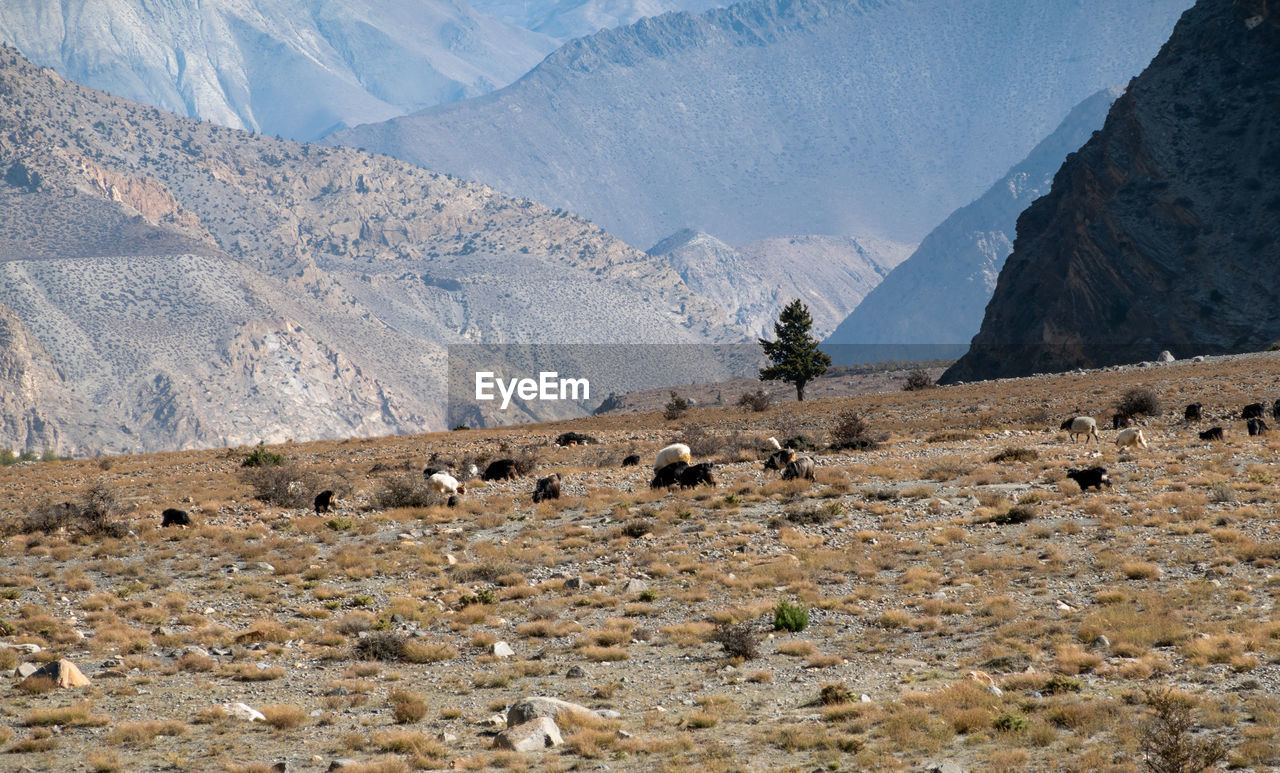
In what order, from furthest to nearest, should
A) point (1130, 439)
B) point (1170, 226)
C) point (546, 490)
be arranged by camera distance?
point (1170, 226), point (1130, 439), point (546, 490)

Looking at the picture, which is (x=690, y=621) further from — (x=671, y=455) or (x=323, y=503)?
(x=671, y=455)

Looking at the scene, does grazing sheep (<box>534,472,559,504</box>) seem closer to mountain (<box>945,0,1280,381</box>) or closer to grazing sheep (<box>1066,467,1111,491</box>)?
grazing sheep (<box>1066,467,1111,491</box>)

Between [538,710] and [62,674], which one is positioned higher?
[62,674]

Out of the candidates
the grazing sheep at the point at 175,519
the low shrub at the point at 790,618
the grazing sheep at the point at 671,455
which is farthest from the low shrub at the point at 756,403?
the low shrub at the point at 790,618

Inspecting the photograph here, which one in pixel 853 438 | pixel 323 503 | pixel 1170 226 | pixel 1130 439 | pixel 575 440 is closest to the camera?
pixel 323 503

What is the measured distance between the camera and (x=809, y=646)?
14.9 metres

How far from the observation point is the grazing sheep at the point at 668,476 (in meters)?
28.8

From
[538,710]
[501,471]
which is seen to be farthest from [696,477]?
[538,710]

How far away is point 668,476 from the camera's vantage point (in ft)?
95.0

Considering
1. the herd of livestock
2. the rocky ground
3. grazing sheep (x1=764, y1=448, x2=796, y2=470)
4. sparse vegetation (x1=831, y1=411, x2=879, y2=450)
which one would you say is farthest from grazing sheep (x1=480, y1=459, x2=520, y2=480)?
sparse vegetation (x1=831, y1=411, x2=879, y2=450)

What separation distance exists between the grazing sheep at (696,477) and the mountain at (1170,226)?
7130 cm

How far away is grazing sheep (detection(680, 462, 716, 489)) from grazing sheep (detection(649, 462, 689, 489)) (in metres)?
0.18

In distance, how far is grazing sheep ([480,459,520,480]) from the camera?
3456 cm

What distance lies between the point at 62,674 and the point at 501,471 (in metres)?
20.8
